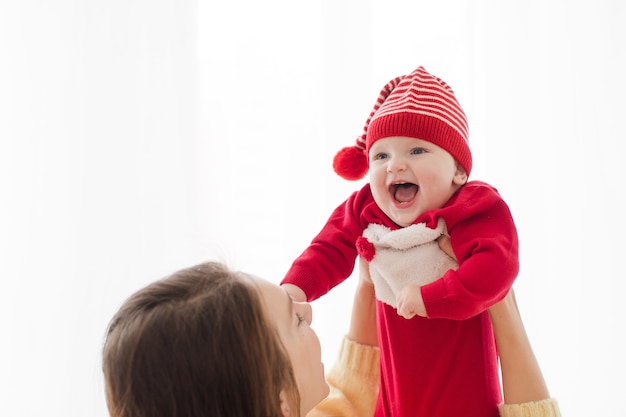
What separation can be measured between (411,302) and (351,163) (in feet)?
1.03

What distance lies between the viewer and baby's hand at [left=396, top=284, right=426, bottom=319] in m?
0.97

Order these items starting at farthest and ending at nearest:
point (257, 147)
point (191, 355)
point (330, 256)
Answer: point (257, 147) → point (330, 256) → point (191, 355)

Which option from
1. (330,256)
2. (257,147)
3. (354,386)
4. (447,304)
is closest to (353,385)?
(354,386)

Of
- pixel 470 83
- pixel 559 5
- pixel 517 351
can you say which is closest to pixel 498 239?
pixel 517 351

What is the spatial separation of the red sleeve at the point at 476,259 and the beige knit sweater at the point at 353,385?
0.31 m

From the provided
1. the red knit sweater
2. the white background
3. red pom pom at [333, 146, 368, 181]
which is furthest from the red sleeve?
the white background

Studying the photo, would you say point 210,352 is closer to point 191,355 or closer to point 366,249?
point 191,355

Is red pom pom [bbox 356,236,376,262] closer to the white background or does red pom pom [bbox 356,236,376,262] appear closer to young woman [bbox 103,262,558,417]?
young woman [bbox 103,262,558,417]

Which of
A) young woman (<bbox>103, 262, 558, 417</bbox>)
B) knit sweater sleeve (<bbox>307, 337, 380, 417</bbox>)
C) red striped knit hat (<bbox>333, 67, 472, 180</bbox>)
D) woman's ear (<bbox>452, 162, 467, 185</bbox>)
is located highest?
red striped knit hat (<bbox>333, 67, 472, 180</bbox>)

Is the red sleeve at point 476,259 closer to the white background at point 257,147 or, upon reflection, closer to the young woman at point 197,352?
the young woman at point 197,352

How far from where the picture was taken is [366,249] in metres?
1.09

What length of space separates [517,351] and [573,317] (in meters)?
0.94

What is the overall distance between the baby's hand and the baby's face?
12 cm

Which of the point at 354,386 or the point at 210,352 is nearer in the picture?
the point at 210,352
